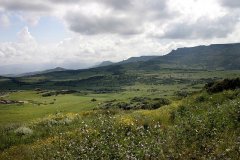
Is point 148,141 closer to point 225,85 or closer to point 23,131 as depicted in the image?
point 23,131

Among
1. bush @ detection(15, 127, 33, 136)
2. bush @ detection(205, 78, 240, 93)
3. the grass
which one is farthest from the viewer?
bush @ detection(205, 78, 240, 93)

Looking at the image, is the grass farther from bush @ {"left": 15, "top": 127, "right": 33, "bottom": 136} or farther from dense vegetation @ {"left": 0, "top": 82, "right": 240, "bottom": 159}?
bush @ {"left": 15, "top": 127, "right": 33, "bottom": 136}

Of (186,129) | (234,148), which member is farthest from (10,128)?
(234,148)

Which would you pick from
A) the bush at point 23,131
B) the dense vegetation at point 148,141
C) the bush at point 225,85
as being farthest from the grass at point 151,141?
the bush at point 225,85

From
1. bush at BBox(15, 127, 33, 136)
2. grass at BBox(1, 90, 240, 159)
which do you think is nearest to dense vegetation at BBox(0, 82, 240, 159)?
grass at BBox(1, 90, 240, 159)

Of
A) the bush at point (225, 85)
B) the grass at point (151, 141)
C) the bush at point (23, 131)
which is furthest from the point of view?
the bush at point (225, 85)

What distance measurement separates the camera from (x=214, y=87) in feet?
101

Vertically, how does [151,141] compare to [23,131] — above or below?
above

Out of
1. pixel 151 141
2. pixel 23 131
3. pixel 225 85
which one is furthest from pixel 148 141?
pixel 225 85

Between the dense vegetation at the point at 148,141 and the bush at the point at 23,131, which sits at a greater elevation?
the dense vegetation at the point at 148,141

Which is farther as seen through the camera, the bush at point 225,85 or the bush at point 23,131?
the bush at point 225,85

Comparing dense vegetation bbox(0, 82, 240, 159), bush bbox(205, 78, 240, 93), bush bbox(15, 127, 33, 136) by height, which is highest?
bush bbox(205, 78, 240, 93)

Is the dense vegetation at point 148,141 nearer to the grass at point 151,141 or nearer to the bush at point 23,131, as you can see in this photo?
the grass at point 151,141

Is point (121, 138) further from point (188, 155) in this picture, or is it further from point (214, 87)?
point (214, 87)
